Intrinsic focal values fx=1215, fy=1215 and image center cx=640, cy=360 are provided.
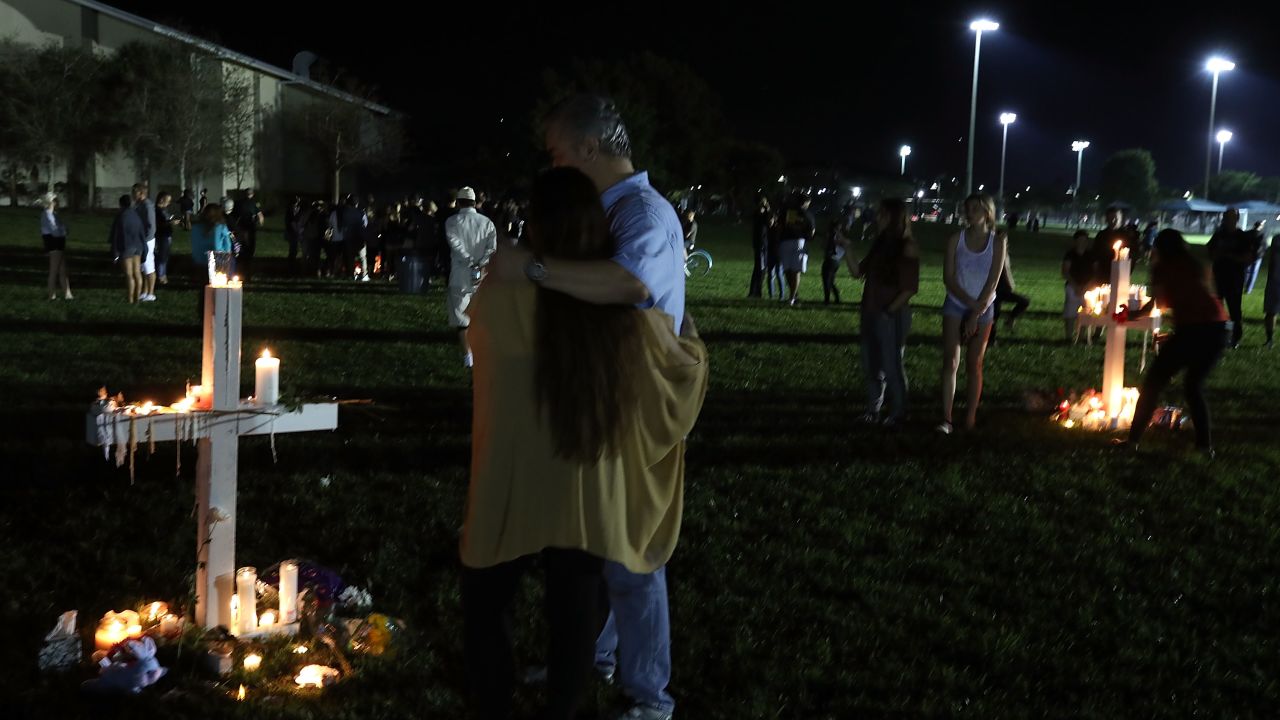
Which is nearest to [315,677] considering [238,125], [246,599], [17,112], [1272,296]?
[246,599]

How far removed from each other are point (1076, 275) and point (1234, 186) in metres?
120

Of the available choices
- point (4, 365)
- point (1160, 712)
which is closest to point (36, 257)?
point (4, 365)

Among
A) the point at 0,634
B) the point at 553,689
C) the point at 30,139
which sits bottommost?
the point at 0,634

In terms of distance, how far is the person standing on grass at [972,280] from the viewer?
8812mm

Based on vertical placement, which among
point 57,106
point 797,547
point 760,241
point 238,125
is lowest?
point 797,547

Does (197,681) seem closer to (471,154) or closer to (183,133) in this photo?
(183,133)

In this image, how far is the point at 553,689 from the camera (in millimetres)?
3484

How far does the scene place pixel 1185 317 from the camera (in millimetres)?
8297

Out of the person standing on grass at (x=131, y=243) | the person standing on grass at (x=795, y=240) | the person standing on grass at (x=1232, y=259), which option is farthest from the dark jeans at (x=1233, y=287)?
the person standing on grass at (x=131, y=243)

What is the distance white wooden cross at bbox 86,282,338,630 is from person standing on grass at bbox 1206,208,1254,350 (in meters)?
14.3

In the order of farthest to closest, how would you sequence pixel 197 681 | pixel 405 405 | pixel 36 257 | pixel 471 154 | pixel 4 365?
pixel 471 154, pixel 36 257, pixel 4 365, pixel 405 405, pixel 197 681

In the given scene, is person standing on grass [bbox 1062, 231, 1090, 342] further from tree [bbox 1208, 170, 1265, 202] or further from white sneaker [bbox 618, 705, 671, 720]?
tree [bbox 1208, 170, 1265, 202]

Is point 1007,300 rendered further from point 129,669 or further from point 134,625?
point 129,669

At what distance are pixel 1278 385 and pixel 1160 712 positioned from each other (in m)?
9.51
